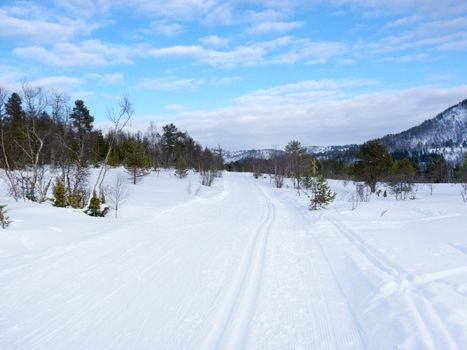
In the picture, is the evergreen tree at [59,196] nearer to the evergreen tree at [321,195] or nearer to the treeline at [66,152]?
the treeline at [66,152]

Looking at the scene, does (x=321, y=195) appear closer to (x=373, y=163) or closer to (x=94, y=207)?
(x=94, y=207)

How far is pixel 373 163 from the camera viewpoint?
3466 centimetres

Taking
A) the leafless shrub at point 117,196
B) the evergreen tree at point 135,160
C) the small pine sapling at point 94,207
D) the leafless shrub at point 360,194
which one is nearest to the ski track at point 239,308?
the small pine sapling at point 94,207

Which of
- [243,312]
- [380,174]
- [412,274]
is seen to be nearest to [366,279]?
[412,274]

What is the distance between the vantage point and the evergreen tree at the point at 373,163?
34.4 meters

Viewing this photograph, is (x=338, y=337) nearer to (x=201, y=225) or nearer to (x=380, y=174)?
(x=201, y=225)

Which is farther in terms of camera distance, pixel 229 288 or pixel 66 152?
pixel 66 152

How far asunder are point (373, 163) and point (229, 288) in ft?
107

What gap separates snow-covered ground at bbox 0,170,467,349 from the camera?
4.19 m

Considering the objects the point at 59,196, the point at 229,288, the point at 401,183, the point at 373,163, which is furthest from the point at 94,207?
the point at 373,163

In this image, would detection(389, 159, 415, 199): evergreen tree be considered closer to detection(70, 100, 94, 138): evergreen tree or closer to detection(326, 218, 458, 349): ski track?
detection(326, 218, 458, 349): ski track

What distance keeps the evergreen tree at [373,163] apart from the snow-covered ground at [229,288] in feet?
79.5

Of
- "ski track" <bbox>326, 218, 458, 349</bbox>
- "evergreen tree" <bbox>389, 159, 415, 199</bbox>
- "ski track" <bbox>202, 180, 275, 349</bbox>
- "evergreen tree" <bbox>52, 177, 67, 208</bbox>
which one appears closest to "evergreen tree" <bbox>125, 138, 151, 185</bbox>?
"evergreen tree" <bbox>52, 177, 67, 208</bbox>

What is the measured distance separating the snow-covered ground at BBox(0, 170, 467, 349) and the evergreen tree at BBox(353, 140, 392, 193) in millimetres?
24246
